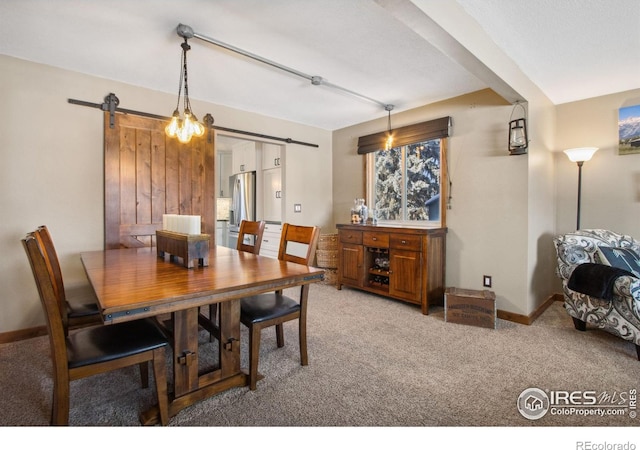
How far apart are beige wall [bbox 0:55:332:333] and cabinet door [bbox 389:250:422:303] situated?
306 centimetres

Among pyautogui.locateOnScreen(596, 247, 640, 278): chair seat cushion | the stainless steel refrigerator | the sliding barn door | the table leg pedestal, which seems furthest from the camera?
the stainless steel refrigerator

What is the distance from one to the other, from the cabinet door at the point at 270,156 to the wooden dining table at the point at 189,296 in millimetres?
3313

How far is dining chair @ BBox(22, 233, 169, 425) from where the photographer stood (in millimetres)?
1241

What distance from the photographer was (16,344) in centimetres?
254

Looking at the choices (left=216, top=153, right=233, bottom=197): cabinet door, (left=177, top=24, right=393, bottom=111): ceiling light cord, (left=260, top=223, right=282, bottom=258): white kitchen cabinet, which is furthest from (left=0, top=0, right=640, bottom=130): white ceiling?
(left=216, top=153, right=233, bottom=197): cabinet door

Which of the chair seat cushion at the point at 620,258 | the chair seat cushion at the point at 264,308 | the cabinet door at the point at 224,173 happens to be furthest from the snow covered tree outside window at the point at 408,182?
the cabinet door at the point at 224,173

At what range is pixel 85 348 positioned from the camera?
142 cm

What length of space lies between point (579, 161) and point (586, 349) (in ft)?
6.49

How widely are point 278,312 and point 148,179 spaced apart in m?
2.22

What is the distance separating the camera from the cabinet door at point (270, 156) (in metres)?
5.10

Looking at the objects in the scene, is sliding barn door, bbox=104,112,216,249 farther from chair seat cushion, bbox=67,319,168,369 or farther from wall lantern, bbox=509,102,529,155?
wall lantern, bbox=509,102,529,155

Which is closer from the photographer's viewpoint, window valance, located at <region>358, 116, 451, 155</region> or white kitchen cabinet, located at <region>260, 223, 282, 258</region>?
window valance, located at <region>358, 116, 451, 155</region>

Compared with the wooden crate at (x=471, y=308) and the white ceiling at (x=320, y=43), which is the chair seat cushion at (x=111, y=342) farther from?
the wooden crate at (x=471, y=308)

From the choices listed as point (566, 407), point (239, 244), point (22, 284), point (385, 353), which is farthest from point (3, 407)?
point (566, 407)
